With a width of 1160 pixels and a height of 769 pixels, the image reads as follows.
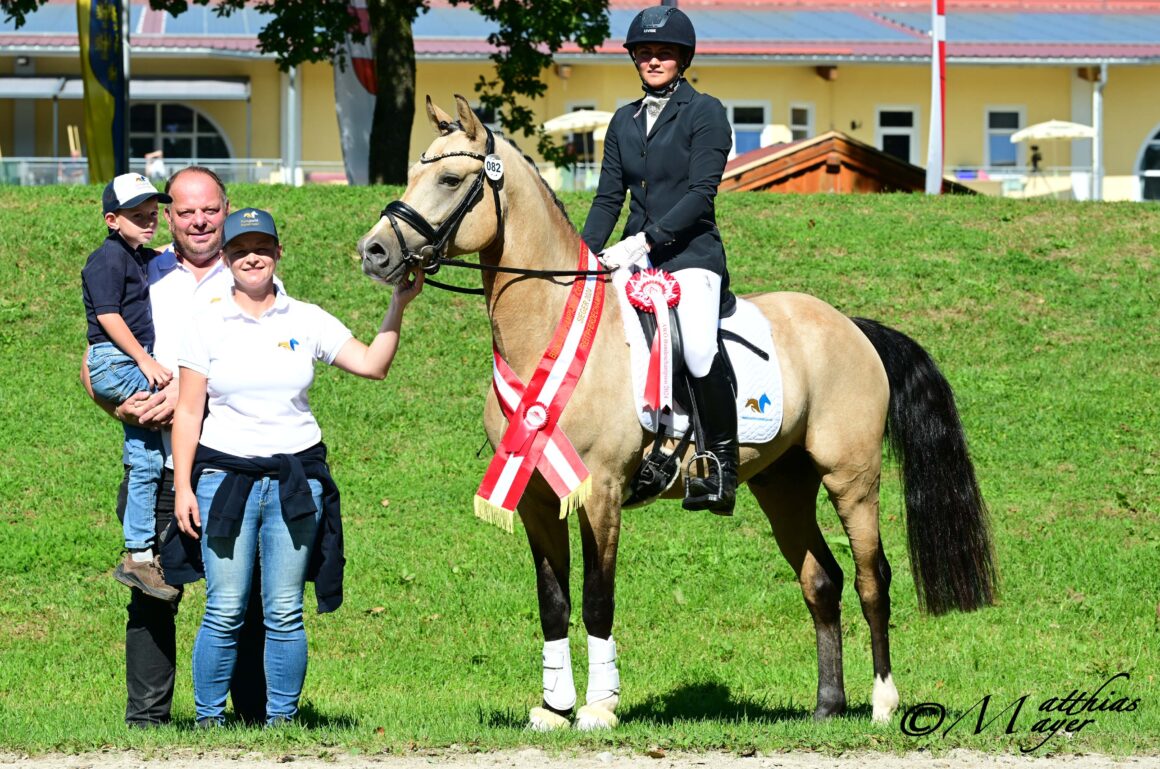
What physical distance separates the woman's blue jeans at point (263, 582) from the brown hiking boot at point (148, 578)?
1.14ft

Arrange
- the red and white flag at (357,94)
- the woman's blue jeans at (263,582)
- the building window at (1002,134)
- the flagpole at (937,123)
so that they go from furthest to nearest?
the building window at (1002,134)
the red and white flag at (357,94)
the flagpole at (937,123)
the woman's blue jeans at (263,582)

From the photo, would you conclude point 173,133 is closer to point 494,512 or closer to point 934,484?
point 934,484

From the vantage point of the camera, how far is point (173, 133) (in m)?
36.1

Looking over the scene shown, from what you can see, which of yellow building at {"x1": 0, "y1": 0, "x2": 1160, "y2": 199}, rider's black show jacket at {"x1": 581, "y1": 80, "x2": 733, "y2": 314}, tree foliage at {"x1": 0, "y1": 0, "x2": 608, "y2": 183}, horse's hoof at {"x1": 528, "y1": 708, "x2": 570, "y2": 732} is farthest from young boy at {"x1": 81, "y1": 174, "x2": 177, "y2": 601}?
yellow building at {"x1": 0, "y1": 0, "x2": 1160, "y2": 199}

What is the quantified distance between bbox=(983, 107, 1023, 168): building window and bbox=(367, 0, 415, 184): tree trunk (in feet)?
64.4

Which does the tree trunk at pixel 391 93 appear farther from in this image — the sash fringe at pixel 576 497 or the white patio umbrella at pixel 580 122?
the sash fringe at pixel 576 497

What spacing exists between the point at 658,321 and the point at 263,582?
2.08 m

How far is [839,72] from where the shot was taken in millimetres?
36812

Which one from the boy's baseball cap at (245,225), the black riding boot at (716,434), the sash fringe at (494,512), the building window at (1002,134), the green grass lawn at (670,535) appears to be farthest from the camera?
the building window at (1002,134)

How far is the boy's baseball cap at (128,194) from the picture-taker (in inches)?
266

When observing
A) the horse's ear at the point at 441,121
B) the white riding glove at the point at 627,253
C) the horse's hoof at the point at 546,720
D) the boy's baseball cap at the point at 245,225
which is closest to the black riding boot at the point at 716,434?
the white riding glove at the point at 627,253

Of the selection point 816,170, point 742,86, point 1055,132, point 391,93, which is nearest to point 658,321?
point 816,170

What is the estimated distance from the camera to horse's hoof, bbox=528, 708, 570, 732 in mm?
6820

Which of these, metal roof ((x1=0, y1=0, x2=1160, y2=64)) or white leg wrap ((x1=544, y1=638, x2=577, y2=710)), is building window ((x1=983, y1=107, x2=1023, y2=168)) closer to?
metal roof ((x1=0, y1=0, x2=1160, y2=64))
